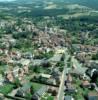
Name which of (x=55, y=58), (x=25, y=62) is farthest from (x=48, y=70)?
(x=55, y=58)

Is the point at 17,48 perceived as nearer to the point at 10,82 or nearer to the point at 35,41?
the point at 35,41

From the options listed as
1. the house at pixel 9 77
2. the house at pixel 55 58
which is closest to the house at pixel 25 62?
the house at pixel 55 58

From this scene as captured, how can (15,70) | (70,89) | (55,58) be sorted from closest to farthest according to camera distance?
(70,89)
(15,70)
(55,58)

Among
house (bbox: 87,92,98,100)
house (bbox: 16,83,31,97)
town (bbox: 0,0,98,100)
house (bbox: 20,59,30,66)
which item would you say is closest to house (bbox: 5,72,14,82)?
town (bbox: 0,0,98,100)

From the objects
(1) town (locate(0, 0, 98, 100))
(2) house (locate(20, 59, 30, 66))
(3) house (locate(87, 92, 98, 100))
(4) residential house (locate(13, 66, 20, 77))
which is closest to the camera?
(3) house (locate(87, 92, 98, 100))

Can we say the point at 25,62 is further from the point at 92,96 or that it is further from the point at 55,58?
Answer: the point at 92,96

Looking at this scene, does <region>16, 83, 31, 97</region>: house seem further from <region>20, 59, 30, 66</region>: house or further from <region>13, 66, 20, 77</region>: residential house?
<region>20, 59, 30, 66</region>: house

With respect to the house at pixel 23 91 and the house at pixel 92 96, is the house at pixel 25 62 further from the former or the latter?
the house at pixel 92 96

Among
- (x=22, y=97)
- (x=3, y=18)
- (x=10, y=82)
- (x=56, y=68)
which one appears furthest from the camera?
(x=3, y=18)

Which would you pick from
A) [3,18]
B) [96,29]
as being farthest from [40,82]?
[3,18]

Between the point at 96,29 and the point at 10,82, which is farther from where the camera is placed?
the point at 96,29

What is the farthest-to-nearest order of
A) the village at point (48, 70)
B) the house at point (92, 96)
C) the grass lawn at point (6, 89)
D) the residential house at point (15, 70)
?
1. the residential house at point (15, 70)
2. the grass lawn at point (6, 89)
3. the village at point (48, 70)
4. the house at point (92, 96)
